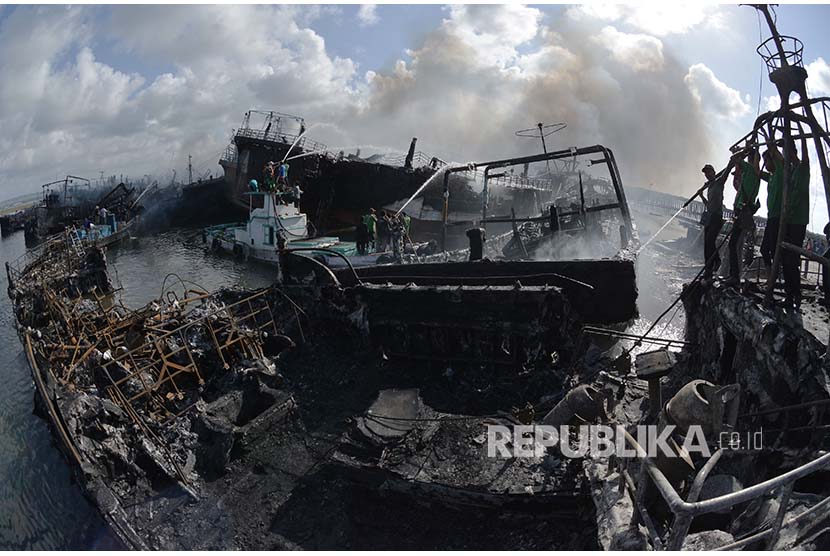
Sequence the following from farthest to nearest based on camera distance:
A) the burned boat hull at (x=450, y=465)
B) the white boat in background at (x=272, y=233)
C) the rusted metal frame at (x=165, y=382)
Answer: the white boat in background at (x=272, y=233), the rusted metal frame at (x=165, y=382), the burned boat hull at (x=450, y=465)

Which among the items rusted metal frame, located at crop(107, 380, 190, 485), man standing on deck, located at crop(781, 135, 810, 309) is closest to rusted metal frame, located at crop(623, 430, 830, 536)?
man standing on deck, located at crop(781, 135, 810, 309)

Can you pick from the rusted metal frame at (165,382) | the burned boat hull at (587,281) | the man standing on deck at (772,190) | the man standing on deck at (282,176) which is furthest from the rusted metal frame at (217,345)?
the man standing on deck at (282,176)

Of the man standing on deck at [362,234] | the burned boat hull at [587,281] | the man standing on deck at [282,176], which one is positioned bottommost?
the burned boat hull at [587,281]

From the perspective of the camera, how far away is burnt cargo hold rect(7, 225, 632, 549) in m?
7.31

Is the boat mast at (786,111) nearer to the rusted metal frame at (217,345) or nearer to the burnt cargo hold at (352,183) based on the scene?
the rusted metal frame at (217,345)

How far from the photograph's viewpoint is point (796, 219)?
683 cm

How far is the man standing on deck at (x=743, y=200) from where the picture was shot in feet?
24.2

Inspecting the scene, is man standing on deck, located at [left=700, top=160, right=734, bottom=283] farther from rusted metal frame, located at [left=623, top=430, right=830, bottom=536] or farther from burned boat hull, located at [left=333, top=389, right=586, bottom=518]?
rusted metal frame, located at [left=623, top=430, right=830, bottom=536]

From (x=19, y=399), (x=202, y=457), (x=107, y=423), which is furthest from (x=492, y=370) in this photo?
(x=19, y=399)

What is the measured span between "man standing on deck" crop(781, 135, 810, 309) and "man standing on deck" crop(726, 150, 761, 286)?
0.53 m

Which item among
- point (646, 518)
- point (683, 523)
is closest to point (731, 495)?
point (683, 523)

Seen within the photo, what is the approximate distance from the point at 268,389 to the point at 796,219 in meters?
9.02

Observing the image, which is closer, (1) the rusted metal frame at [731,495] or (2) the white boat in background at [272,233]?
(1) the rusted metal frame at [731,495]

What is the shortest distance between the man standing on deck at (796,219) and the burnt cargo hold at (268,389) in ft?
12.0
